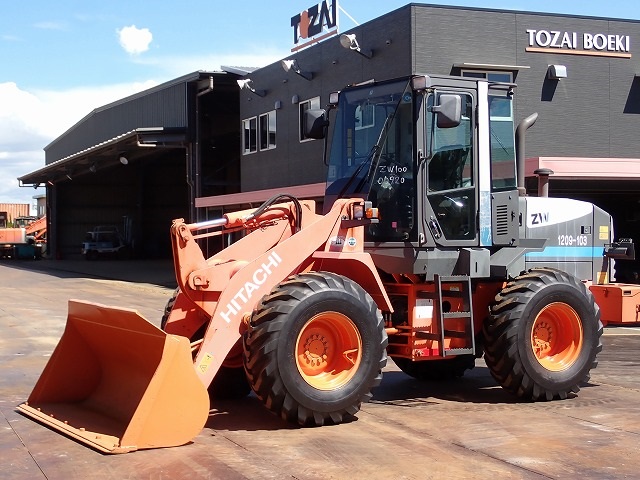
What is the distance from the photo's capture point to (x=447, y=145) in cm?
908

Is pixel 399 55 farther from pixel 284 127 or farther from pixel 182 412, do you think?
pixel 182 412

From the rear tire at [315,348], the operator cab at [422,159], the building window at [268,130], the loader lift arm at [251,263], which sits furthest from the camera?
the building window at [268,130]

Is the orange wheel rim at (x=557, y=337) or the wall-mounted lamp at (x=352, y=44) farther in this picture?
the wall-mounted lamp at (x=352, y=44)

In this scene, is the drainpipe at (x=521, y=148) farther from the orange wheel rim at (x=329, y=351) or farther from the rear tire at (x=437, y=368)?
the orange wheel rim at (x=329, y=351)

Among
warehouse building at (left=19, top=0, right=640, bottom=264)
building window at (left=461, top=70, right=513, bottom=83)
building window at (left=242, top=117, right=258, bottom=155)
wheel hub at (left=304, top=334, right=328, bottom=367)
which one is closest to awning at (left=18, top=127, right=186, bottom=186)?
warehouse building at (left=19, top=0, right=640, bottom=264)

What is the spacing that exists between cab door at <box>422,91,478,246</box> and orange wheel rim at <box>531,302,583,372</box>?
1139 millimetres

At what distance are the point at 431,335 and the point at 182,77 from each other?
29.3 meters

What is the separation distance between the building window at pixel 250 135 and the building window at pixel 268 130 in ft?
1.79

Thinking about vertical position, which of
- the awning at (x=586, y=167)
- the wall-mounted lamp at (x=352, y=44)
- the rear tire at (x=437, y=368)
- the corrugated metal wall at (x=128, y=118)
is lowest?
the rear tire at (x=437, y=368)

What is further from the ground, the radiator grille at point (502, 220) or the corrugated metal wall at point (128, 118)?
the corrugated metal wall at point (128, 118)

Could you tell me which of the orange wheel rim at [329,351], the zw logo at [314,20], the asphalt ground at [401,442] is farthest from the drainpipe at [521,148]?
the zw logo at [314,20]

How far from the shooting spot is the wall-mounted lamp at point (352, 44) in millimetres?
24281

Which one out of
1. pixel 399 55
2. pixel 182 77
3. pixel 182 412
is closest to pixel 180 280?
pixel 182 412

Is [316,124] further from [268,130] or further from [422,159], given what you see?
[268,130]
